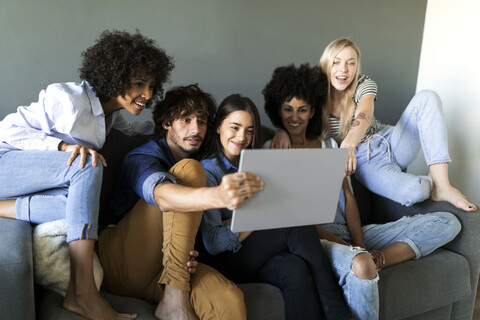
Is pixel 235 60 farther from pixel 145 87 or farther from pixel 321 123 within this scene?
pixel 145 87

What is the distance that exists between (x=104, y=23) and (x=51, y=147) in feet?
2.72

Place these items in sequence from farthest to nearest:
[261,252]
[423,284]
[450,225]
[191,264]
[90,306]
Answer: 1. [450,225]
2. [423,284]
3. [261,252]
4. [191,264]
5. [90,306]

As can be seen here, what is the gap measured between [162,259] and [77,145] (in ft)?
1.53

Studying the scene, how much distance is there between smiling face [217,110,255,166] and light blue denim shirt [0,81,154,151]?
1.63 ft

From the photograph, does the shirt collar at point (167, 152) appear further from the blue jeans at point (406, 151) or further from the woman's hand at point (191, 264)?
the blue jeans at point (406, 151)

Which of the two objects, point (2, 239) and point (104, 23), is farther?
point (104, 23)

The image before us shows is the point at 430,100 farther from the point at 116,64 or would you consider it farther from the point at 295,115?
the point at 116,64

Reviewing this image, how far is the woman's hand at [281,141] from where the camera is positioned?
194 cm

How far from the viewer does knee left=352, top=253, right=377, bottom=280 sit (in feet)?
4.66

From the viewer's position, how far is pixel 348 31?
254 cm

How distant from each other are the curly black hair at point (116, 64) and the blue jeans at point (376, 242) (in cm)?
97

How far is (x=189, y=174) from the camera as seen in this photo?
1345 mm

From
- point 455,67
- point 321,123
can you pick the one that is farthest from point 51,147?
point 455,67

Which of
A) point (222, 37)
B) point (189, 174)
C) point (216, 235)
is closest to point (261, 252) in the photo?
point (216, 235)
